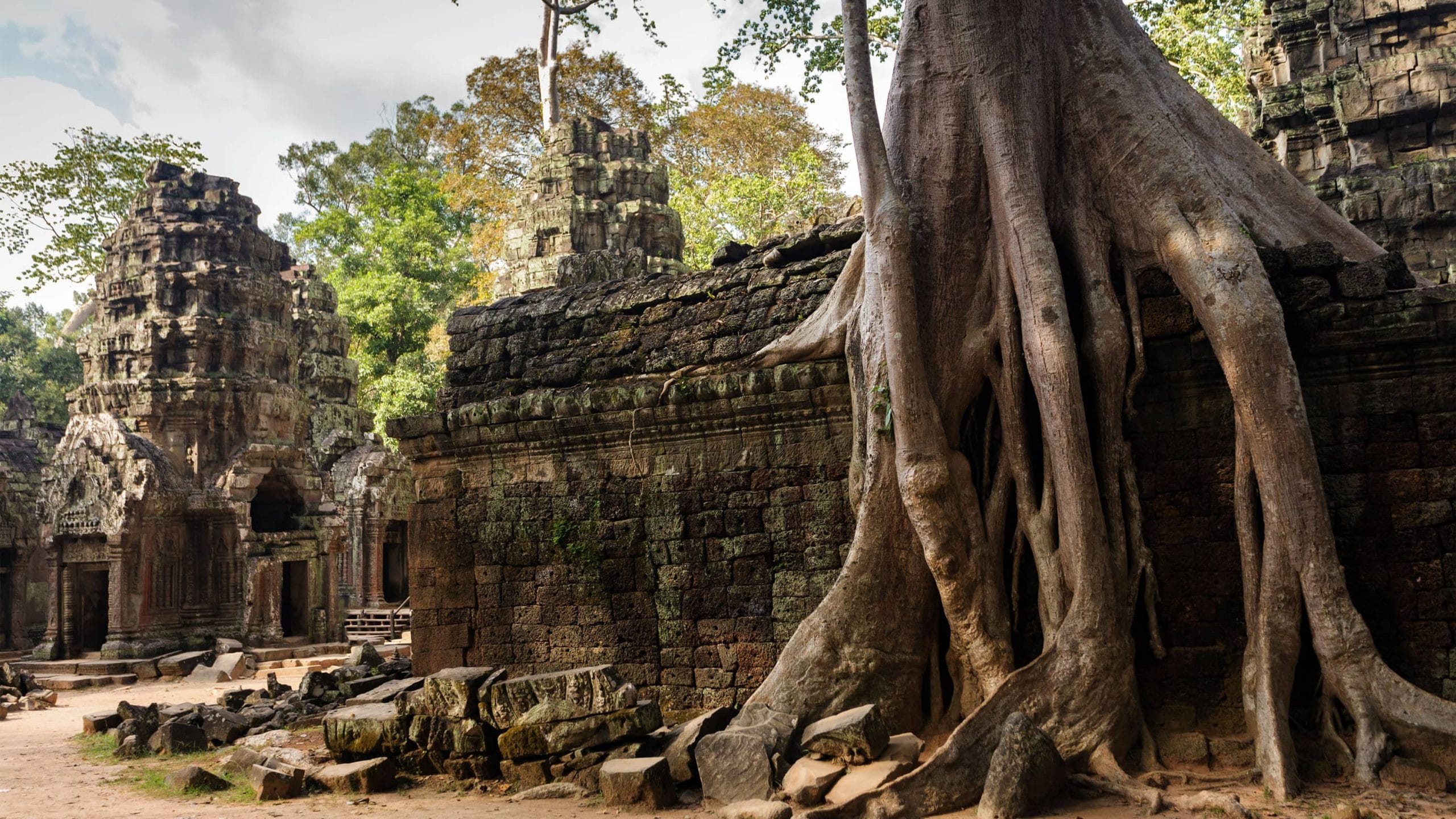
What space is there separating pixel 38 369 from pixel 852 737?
31286 mm

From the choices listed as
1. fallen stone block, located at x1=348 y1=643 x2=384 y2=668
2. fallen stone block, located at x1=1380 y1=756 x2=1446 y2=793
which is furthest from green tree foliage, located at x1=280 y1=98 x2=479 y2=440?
fallen stone block, located at x1=1380 y1=756 x2=1446 y2=793

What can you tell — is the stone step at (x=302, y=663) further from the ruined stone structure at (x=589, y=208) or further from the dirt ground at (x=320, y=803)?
the ruined stone structure at (x=589, y=208)

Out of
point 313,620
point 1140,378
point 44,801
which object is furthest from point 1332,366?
point 313,620

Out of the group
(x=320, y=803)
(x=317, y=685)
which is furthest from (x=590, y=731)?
(x=317, y=685)

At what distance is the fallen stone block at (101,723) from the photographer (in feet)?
28.7

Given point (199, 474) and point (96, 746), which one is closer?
point (96, 746)

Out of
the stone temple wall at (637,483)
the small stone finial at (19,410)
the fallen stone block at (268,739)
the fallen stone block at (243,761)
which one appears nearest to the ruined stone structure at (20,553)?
the small stone finial at (19,410)

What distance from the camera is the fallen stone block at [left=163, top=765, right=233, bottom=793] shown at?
5.90m

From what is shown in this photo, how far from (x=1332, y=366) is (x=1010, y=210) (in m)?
1.61

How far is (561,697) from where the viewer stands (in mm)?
5352

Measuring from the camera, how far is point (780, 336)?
638 centimetres

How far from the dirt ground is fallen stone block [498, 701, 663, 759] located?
30cm

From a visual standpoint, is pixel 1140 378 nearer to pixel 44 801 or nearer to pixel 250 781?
pixel 250 781

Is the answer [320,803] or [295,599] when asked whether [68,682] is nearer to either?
[295,599]
